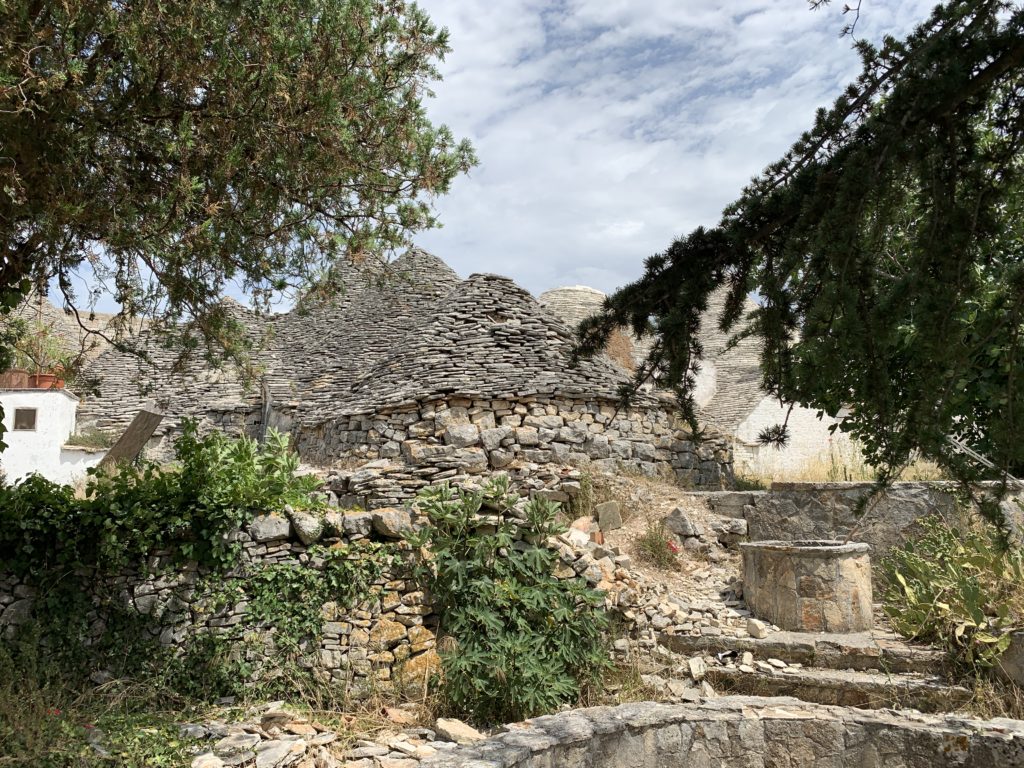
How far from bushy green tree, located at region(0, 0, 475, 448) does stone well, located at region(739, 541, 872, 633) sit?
5101 mm

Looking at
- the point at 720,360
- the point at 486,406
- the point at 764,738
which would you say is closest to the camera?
the point at 764,738

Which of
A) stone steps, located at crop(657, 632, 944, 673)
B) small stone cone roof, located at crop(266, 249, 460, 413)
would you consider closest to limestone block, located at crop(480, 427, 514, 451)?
small stone cone roof, located at crop(266, 249, 460, 413)

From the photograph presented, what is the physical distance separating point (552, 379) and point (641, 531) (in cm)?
405

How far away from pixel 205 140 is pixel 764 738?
6001mm

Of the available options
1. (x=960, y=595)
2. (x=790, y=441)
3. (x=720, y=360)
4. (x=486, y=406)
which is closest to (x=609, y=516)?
(x=486, y=406)

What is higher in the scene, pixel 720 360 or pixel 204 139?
pixel 720 360

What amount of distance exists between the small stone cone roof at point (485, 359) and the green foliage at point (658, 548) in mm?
3807

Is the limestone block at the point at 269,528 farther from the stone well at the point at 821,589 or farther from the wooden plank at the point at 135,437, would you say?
the wooden plank at the point at 135,437

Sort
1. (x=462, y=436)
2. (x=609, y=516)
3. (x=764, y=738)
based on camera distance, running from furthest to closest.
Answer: (x=462, y=436) < (x=609, y=516) < (x=764, y=738)

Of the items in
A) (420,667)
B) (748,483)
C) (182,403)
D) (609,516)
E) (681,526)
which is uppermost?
(182,403)

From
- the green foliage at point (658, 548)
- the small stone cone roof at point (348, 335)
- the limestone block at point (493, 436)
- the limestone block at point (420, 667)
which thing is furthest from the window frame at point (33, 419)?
the limestone block at point (420, 667)

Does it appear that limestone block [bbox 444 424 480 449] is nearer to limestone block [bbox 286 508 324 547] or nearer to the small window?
limestone block [bbox 286 508 324 547]

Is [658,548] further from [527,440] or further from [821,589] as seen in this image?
[527,440]

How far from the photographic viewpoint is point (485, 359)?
47.5 feet
